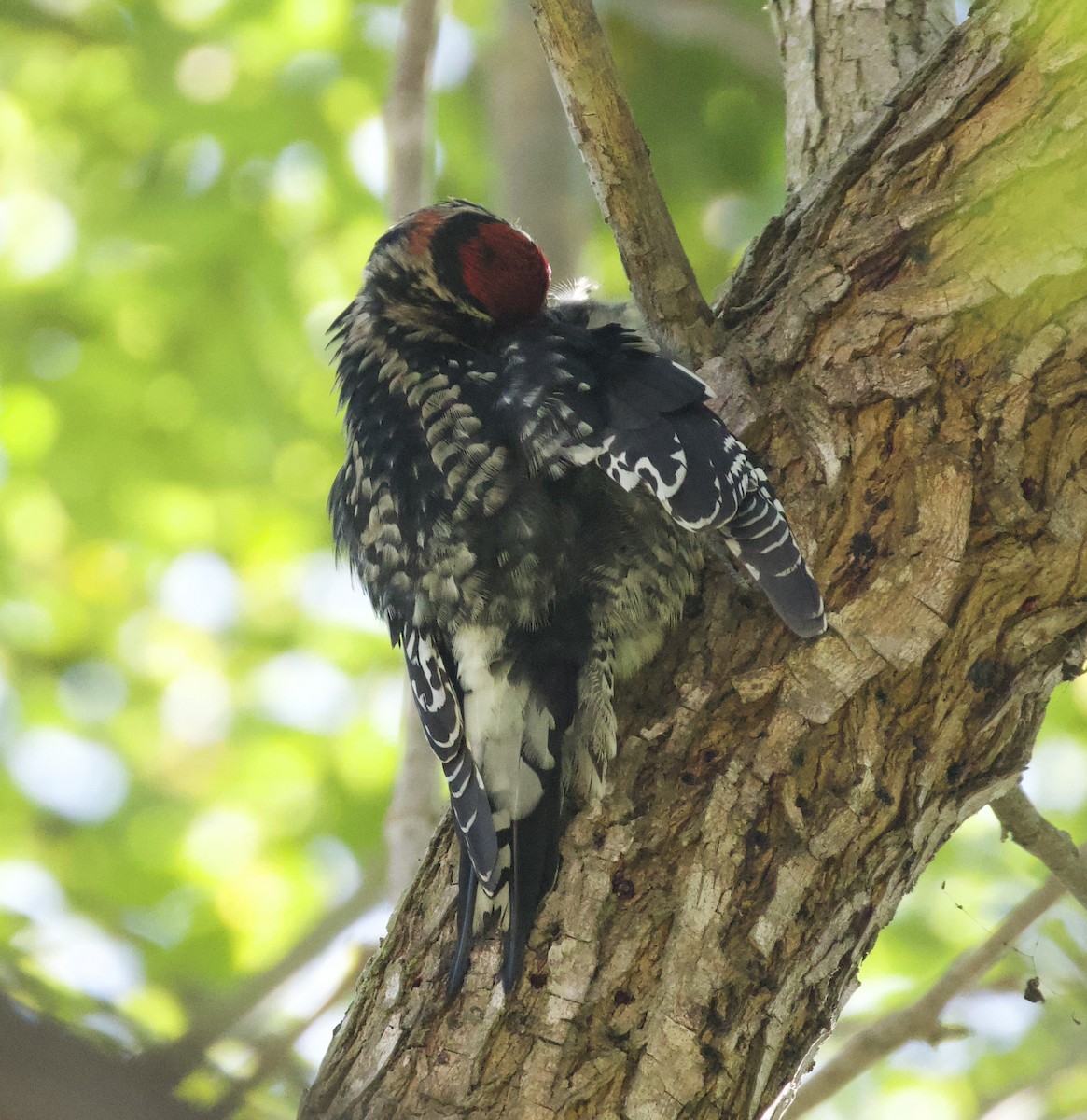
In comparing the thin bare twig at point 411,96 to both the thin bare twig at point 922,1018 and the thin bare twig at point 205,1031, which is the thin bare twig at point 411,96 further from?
the thin bare twig at point 205,1031

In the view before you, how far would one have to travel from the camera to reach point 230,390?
450 centimetres

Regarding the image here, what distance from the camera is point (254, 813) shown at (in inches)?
170

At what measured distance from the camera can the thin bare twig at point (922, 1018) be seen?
2223 mm

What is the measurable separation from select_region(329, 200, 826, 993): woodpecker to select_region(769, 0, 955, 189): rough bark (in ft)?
2.25

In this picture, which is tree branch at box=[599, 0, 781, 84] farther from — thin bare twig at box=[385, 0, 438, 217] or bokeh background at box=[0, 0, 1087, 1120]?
thin bare twig at box=[385, 0, 438, 217]

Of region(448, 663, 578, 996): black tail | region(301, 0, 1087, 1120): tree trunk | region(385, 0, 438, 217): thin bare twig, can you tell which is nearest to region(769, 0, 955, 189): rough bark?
region(301, 0, 1087, 1120): tree trunk

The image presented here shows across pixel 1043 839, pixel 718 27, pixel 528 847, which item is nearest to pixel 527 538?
pixel 528 847

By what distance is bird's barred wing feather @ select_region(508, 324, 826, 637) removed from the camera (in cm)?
186

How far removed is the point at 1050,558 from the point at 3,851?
144 inches

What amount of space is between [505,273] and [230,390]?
88.1 inches

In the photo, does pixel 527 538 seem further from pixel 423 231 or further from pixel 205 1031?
pixel 205 1031

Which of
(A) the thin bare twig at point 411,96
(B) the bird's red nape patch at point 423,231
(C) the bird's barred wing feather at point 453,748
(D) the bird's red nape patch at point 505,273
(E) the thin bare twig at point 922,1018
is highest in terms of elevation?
(A) the thin bare twig at point 411,96

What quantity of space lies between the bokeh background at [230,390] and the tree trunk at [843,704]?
75.1 inches

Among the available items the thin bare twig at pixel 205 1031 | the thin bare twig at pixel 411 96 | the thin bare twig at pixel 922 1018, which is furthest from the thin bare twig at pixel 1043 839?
the thin bare twig at pixel 411 96
